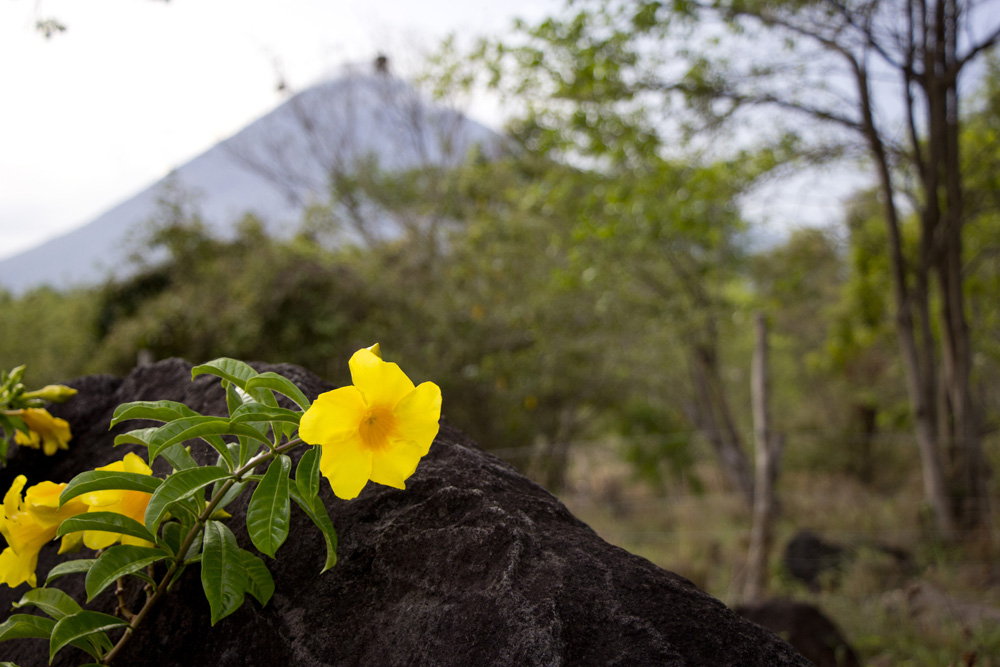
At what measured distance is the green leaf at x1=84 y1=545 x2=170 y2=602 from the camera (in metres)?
0.70

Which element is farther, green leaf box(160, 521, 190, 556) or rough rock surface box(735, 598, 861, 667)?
rough rock surface box(735, 598, 861, 667)

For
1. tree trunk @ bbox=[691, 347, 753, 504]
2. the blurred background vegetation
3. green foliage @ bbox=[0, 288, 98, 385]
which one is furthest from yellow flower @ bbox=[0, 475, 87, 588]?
tree trunk @ bbox=[691, 347, 753, 504]

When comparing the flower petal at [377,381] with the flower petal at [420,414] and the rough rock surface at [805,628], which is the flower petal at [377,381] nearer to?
the flower petal at [420,414]

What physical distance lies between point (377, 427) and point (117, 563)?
329 mm

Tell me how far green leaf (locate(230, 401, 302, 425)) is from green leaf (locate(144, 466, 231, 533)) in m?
0.08

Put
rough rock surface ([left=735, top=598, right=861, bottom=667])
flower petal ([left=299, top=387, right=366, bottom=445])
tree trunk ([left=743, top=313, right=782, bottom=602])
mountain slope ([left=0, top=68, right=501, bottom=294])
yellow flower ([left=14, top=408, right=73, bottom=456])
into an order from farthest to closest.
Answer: mountain slope ([left=0, top=68, right=501, bottom=294]) < tree trunk ([left=743, top=313, right=782, bottom=602]) < rough rock surface ([left=735, top=598, right=861, bottom=667]) < yellow flower ([left=14, top=408, right=73, bottom=456]) < flower petal ([left=299, top=387, right=366, bottom=445])

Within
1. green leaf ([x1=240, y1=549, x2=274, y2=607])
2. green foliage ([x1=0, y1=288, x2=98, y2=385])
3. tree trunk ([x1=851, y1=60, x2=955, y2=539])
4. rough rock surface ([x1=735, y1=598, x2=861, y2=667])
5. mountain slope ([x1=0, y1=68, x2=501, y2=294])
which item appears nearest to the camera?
green leaf ([x1=240, y1=549, x2=274, y2=607])

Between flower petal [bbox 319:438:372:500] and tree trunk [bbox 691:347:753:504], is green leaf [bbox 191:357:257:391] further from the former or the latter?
tree trunk [bbox 691:347:753:504]

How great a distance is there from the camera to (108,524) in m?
0.73

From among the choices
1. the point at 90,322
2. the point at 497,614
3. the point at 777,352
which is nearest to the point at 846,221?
the point at 777,352

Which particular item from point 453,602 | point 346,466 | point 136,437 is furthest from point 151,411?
point 453,602

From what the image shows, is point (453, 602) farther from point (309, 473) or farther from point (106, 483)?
point (106, 483)

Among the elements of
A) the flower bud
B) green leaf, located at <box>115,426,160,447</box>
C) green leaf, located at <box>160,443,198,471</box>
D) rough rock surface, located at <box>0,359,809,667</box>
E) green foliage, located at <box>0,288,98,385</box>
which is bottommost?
rough rock surface, located at <box>0,359,809,667</box>

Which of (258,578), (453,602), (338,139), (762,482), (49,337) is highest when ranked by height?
(338,139)
